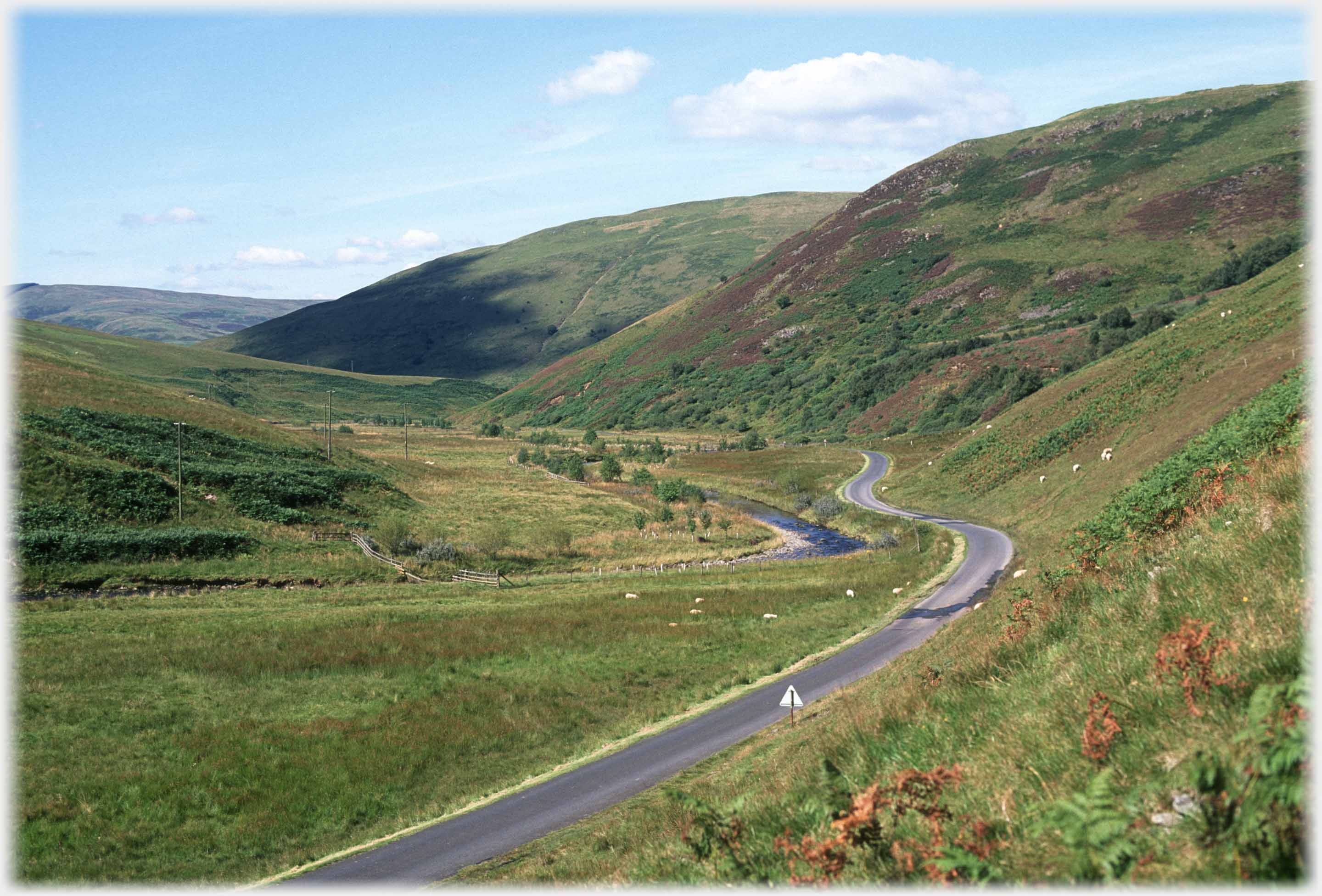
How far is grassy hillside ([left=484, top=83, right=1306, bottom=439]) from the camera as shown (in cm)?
11431

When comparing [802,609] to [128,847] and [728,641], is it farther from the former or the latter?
[128,847]

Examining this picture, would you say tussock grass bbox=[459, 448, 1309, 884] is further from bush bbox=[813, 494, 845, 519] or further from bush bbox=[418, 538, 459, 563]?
bush bbox=[813, 494, 845, 519]

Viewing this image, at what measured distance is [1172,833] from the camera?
245 inches

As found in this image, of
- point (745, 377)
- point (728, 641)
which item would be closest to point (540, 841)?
point (728, 641)

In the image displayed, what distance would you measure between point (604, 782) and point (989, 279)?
13915 centimetres

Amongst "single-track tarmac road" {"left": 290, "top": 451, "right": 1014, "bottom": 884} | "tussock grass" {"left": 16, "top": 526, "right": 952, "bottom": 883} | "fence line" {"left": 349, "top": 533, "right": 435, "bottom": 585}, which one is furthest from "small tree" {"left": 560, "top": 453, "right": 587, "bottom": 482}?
"single-track tarmac road" {"left": 290, "top": 451, "right": 1014, "bottom": 884}

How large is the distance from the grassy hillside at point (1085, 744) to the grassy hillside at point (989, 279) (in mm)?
87005

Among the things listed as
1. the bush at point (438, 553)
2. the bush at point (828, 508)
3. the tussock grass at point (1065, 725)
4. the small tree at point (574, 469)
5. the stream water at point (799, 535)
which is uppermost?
the tussock grass at point (1065, 725)

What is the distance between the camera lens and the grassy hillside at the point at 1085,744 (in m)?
6.07

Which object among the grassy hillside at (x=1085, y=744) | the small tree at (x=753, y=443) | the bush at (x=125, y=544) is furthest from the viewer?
the small tree at (x=753, y=443)

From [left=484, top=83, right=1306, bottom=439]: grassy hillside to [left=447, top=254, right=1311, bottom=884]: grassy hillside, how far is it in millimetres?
87005

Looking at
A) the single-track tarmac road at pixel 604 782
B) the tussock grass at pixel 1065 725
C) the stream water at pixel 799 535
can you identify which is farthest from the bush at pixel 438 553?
the tussock grass at pixel 1065 725

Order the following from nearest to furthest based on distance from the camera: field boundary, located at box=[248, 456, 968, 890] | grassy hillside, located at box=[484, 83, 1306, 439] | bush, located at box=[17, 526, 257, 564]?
field boundary, located at box=[248, 456, 968, 890]
bush, located at box=[17, 526, 257, 564]
grassy hillside, located at box=[484, 83, 1306, 439]

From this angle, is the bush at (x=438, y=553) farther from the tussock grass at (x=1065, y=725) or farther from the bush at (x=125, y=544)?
the tussock grass at (x=1065, y=725)
